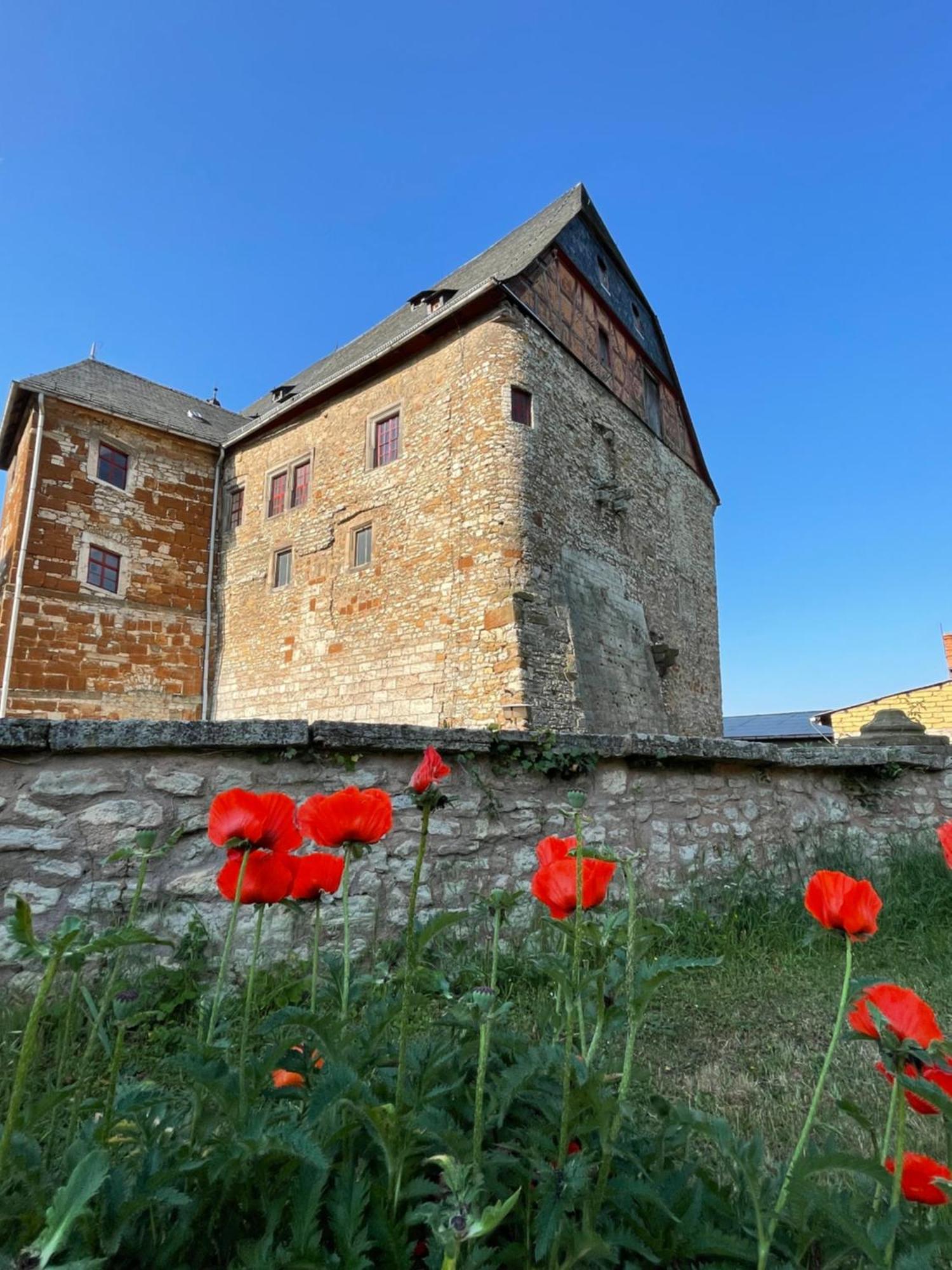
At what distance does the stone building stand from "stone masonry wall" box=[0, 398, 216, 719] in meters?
0.04

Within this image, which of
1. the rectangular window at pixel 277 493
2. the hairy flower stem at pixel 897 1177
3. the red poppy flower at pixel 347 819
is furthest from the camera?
the rectangular window at pixel 277 493

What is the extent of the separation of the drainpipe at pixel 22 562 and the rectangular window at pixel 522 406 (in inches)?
345

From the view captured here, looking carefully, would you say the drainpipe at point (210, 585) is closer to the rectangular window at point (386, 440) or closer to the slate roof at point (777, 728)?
the rectangular window at point (386, 440)

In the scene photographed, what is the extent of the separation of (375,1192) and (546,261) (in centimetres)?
1347

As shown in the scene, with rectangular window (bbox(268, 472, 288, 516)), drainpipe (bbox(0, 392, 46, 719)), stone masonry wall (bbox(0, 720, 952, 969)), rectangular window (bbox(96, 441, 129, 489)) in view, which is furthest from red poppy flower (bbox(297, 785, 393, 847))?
rectangular window (bbox(96, 441, 129, 489))

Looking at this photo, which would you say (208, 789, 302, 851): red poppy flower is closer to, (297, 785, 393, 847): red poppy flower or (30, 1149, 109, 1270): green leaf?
(297, 785, 393, 847): red poppy flower

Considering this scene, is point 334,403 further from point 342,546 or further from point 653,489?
point 653,489

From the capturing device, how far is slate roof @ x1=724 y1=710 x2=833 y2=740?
19578 millimetres

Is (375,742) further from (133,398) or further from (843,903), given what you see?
(133,398)

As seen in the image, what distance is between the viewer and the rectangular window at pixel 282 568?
1338 cm

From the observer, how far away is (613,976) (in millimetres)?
1248

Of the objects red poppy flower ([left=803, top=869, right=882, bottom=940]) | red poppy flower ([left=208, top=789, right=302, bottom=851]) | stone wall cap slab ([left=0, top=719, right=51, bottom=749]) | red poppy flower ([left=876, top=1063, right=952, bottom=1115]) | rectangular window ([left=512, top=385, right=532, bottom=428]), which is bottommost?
red poppy flower ([left=876, top=1063, right=952, bottom=1115])

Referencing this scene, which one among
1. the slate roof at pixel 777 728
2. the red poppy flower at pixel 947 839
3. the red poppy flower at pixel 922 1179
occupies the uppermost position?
the slate roof at pixel 777 728

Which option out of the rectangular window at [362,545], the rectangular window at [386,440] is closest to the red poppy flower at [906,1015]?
the rectangular window at [362,545]
